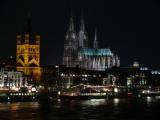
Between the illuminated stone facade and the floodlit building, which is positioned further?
the illuminated stone facade

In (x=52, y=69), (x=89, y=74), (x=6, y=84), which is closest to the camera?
(x=6, y=84)

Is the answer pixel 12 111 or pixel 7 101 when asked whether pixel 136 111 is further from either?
pixel 7 101

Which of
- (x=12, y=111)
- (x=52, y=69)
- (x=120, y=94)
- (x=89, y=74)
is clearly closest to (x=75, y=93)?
(x=120, y=94)

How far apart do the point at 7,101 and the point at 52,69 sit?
54730 mm

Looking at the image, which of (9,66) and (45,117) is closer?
(45,117)

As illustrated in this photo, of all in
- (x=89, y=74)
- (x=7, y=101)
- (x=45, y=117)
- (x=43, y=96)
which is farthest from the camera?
(x=89, y=74)

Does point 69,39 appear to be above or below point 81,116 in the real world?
above

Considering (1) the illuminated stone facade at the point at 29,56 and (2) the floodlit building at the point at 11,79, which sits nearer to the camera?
(2) the floodlit building at the point at 11,79

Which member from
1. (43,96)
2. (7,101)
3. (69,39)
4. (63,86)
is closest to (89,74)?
(69,39)

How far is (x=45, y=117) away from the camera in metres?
81.4

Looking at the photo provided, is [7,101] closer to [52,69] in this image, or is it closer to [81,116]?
[81,116]

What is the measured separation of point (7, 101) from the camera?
117m

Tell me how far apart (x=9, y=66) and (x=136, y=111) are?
66.3 meters

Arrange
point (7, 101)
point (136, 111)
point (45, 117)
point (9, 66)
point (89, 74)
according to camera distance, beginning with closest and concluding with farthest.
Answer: point (45, 117) < point (136, 111) < point (7, 101) < point (9, 66) < point (89, 74)
